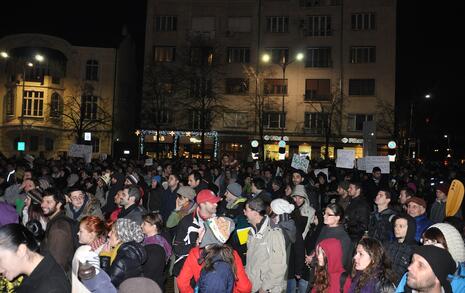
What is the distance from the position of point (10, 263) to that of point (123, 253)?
5.06 feet

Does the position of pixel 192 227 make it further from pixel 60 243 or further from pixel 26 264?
pixel 26 264

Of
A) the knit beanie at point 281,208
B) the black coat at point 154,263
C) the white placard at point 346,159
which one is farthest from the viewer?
the white placard at point 346,159

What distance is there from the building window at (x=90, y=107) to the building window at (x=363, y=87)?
25.4m

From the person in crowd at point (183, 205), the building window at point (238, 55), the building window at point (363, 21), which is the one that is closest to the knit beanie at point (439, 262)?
the person in crowd at point (183, 205)

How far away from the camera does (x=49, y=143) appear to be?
47094 mm

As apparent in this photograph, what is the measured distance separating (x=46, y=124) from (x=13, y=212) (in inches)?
1655

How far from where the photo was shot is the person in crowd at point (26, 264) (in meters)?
3.24

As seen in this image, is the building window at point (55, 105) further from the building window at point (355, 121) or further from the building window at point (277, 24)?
the building window at point (355, 121)

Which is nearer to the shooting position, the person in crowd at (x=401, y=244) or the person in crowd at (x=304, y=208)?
the person in crowd at (x=401, y=244)

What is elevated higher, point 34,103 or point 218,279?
point 34,103

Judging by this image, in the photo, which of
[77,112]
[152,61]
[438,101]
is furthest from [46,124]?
[438,101]

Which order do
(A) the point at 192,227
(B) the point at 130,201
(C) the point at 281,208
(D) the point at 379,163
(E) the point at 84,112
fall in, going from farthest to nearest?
(E) the point at 84,112 → (D) the point at 379,163 → (B) the point at 130,201 → (C) the point at 281,208 → (A) the point at 192,227

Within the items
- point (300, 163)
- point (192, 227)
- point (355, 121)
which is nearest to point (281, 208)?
point (192, 227)

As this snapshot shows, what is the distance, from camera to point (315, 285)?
520 cm
